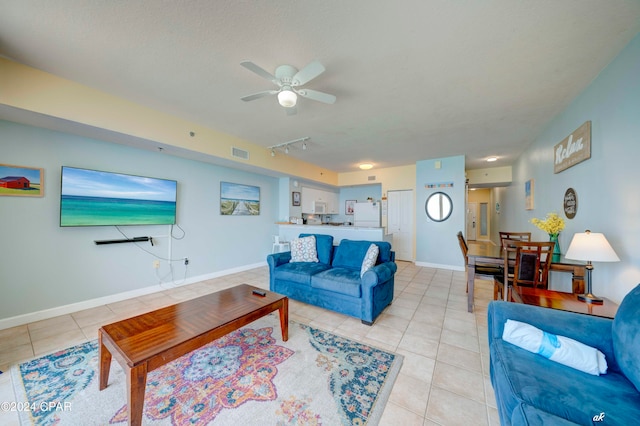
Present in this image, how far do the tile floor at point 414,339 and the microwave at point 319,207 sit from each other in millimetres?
3308

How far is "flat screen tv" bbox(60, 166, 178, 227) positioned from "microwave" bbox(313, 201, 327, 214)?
3.87 m

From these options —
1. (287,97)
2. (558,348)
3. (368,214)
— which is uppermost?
(287,97)

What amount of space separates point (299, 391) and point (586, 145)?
3542mm

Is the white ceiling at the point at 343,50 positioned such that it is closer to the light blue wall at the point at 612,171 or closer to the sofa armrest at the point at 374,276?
the light blue wall at the point at 612,171

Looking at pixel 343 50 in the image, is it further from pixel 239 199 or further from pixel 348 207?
pixel 348 207

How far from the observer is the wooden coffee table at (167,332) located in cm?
128

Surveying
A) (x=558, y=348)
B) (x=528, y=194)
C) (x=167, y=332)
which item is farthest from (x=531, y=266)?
(x=167, y=332)

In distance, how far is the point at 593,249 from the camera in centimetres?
170

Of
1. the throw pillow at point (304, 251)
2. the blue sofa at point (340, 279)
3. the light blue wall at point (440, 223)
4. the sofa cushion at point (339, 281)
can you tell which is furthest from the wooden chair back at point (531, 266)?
the light blue wall at point (440, 223)

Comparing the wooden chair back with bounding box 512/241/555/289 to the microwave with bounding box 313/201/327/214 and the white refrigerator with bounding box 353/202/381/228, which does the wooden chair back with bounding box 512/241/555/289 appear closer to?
the white refrigerator with bounding box 353/202/381/228

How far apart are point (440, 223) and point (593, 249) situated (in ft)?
12.5

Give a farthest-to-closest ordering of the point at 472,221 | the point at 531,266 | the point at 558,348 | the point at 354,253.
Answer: the point at 472,221
the point at 354,253
the point at 531,266
the point at 558,348

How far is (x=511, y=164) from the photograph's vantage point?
19.2 feet

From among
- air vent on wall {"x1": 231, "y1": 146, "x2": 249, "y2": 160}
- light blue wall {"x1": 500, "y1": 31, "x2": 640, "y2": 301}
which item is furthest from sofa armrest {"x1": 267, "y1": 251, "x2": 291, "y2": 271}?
light blue wall {"x1": 500, "y1": 31, "x2": 640, "y2": 301}
